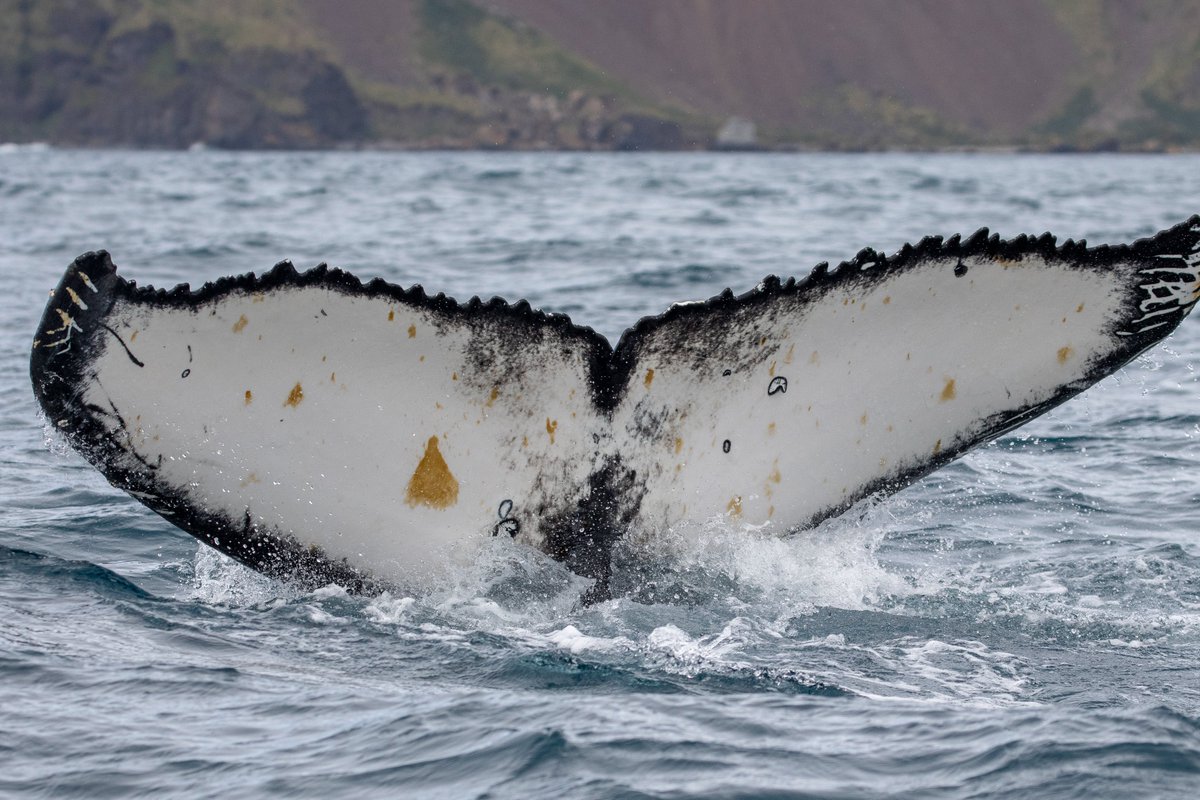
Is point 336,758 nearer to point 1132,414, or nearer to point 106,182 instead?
point 1132,414

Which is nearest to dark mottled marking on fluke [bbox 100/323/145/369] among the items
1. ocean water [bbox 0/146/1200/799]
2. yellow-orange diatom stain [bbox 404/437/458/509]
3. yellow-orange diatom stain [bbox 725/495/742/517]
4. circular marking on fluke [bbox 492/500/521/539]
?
ocean water [bbox 0/146/1200/799]

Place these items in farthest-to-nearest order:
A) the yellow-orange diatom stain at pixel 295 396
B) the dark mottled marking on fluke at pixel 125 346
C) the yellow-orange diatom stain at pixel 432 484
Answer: the yellow-orange diatom stain at pixel 432 484
the yellow-orange diatom stain at pixel 295 396
the dark mottled marking on fluke at pixel 125 346

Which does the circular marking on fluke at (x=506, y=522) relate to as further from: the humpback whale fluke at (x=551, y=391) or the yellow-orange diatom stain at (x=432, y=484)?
the yellow-orange diatom stain at (x=432, y=484)

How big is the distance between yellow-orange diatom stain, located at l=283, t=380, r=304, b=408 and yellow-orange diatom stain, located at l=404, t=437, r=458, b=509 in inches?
13.7

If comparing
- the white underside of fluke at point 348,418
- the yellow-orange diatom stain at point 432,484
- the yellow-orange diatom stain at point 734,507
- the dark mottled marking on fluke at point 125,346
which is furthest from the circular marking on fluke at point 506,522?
the dark mottled marking on fluke at point 125,346

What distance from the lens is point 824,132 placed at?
153625 mm

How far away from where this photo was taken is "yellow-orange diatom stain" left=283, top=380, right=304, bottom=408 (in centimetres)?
382

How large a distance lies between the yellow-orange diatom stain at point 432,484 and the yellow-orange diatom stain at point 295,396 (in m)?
0.35

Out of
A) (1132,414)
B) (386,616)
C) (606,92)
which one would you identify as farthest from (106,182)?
(606,92)

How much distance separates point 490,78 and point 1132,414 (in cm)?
15284

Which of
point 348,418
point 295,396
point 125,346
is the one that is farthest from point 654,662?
point 125,346

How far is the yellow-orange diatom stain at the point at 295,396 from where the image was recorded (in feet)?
12.5

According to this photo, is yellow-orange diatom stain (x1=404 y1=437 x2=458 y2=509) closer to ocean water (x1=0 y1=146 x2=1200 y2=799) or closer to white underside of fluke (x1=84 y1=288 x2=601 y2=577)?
white underside of fluke (x1=84 y1=288 x2=601 y2=577)

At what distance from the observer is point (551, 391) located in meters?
3.96
